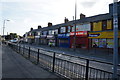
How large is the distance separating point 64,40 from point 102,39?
1355 cm

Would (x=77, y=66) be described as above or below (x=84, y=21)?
below

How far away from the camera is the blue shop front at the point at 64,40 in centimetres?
3442

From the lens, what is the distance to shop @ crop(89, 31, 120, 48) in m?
23.0

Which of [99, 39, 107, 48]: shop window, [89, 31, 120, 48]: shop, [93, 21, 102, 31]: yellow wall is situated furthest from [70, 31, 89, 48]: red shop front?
[99, 39, 107, 48]: shop window

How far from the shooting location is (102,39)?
80.7 ft

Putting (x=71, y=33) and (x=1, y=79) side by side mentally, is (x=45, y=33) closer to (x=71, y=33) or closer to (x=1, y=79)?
(x=71, y=33)

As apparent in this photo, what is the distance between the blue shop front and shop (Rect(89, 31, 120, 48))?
8679 millimetres

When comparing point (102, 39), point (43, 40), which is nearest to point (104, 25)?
point (102, 39)

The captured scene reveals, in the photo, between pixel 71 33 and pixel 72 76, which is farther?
pixel 71 33

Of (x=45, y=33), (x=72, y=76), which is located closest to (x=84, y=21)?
(x=45, y=33)

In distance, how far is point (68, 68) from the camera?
6.45m

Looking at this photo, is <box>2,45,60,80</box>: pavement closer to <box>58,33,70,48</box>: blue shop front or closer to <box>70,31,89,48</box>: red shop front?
<box>70,31,89,48</box>: red shop front

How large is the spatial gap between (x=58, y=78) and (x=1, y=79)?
273 centimetres

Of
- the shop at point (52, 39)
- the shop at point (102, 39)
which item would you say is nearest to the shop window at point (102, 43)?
the shop at point (102, 39)
